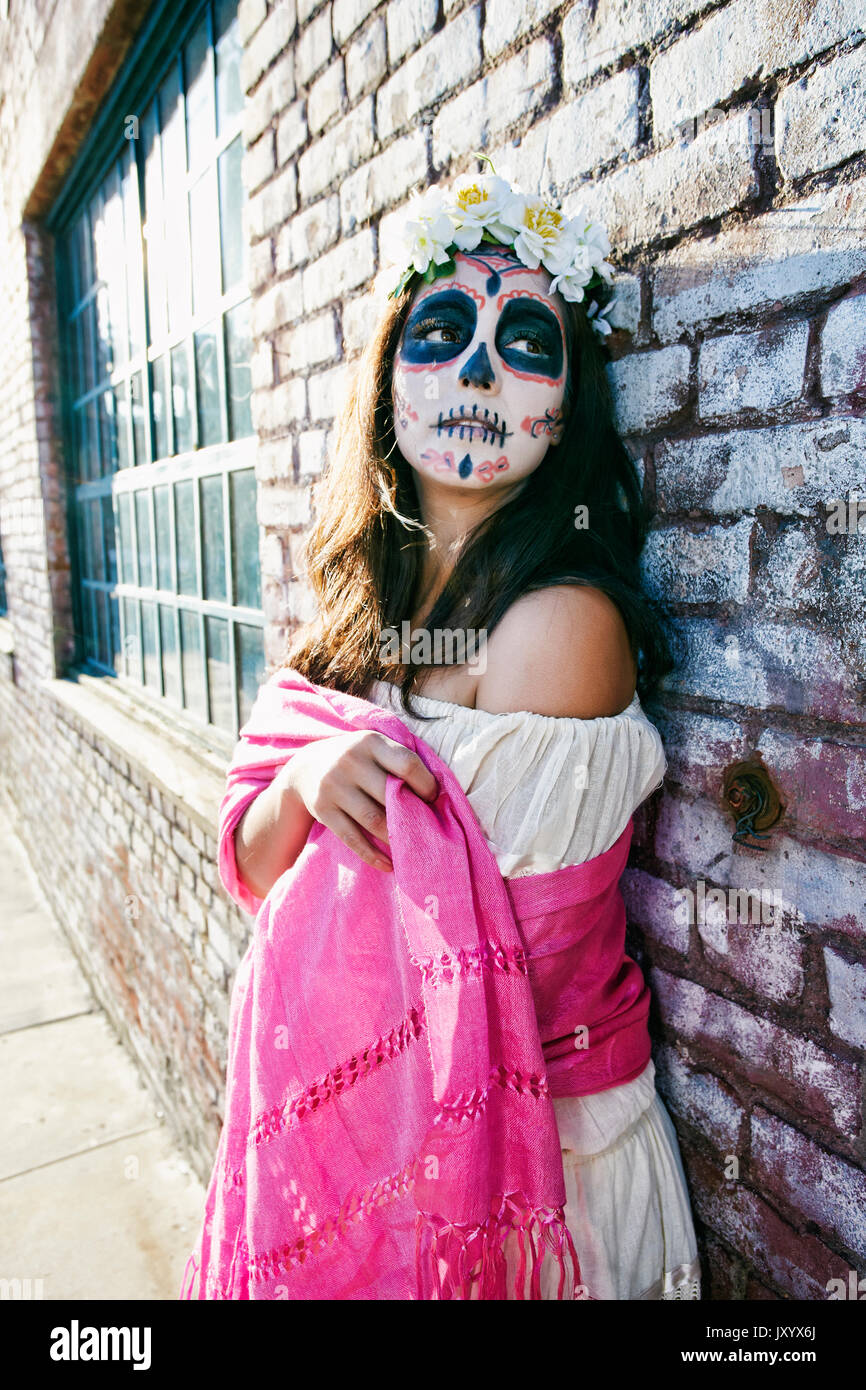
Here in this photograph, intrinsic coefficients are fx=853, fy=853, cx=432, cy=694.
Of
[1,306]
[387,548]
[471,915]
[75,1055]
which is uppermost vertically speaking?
[1,306]

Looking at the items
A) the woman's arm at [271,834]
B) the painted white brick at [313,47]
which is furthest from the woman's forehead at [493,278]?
the painted white brick at [313,47]

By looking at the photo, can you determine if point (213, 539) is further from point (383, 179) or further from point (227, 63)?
point (383, 179)

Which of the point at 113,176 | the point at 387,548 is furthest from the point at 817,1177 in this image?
the point at 113,176

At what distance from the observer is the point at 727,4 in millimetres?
1047

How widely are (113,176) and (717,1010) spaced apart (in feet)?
13.5

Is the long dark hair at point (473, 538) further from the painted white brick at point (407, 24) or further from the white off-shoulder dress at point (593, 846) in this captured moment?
the painted white brick at point (407, 24)

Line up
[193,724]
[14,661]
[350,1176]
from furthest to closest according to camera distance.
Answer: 1. [14,661]
2. [193,724]
3. [350,1176]

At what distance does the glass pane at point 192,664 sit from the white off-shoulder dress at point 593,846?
213 centimetres

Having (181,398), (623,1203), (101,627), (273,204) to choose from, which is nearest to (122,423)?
(181,398)

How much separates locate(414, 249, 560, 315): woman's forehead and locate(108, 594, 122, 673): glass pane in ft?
11.6

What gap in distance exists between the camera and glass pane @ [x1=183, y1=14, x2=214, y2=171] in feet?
9.05

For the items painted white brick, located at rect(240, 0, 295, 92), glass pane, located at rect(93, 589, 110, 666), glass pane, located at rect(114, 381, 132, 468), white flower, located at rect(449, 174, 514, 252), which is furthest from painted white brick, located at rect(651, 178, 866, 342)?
glass pane, located at rect(93, 589, 110, 666)

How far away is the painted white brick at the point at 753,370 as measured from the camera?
1.03 m
